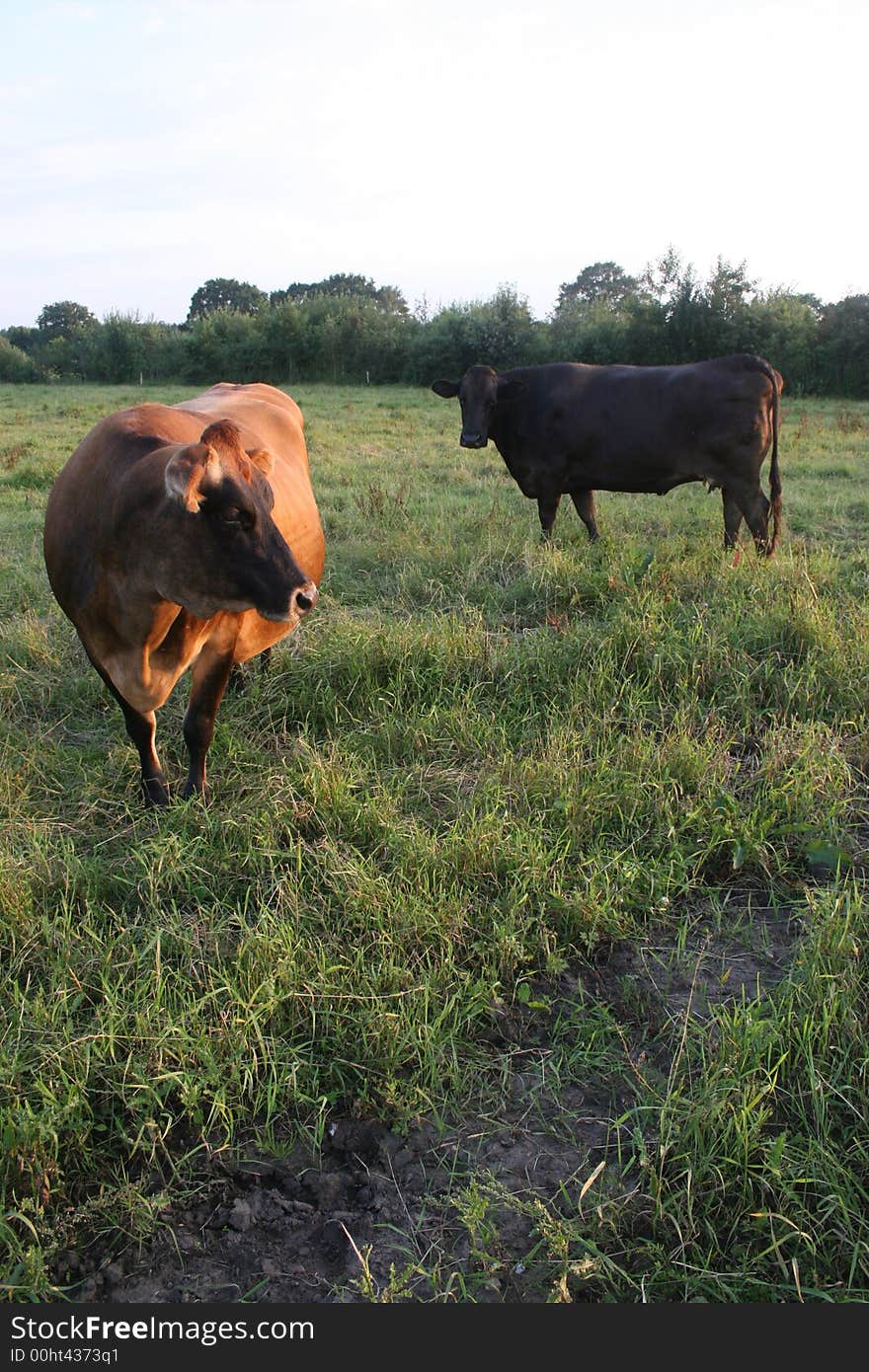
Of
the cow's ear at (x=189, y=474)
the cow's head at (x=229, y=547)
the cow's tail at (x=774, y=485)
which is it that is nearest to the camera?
the cow's ear at (x=189, y=474)

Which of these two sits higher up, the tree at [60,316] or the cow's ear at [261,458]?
the tree at [60,316]

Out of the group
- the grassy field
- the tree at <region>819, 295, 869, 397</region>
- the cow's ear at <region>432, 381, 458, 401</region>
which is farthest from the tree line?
the grassy field

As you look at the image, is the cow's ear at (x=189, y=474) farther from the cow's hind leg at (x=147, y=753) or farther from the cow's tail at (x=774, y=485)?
the cow's tail at (x=774, y=485)

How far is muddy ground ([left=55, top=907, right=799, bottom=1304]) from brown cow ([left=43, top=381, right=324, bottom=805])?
153cm

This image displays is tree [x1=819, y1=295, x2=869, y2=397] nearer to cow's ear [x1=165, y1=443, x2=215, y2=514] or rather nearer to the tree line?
the tree line

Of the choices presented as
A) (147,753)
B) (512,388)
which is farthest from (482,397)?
(147,753)

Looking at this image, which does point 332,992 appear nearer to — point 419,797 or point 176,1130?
point 176,1130

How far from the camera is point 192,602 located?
9.96 ft

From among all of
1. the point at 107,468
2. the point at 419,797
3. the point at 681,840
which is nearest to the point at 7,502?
the point at 107,468

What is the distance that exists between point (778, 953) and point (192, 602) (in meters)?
2.11

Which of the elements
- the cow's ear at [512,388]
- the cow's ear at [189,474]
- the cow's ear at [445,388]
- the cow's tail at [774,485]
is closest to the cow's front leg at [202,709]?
the cow's ear at [189,474]

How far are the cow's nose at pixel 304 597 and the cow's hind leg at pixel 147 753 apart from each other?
924mm

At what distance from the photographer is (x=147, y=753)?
3609 mm

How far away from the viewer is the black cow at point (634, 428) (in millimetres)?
6820
